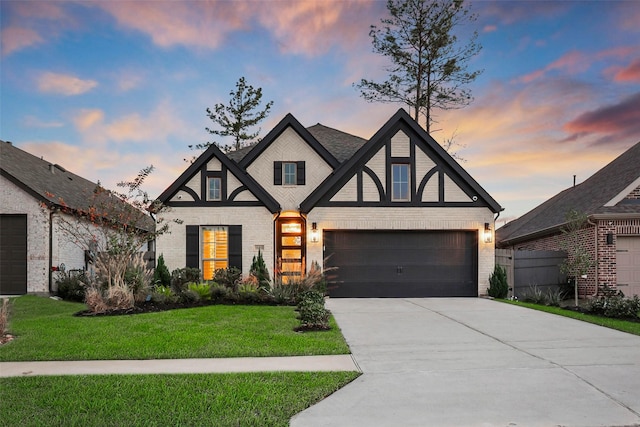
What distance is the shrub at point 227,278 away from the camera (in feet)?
48.5

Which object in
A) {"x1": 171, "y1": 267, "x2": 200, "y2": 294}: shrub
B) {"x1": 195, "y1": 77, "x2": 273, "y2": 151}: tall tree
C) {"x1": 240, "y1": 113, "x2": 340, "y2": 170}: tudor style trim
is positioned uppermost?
{"x1": 195, "y1": 77, "x2": 273, "y2": 151}: tall tree

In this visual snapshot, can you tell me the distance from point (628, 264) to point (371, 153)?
927cm

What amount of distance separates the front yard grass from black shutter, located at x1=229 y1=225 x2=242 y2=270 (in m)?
10.2

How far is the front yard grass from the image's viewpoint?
431 centimetres

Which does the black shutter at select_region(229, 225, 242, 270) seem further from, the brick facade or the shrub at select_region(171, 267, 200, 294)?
the brick facade

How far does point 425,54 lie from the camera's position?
23.9 metres

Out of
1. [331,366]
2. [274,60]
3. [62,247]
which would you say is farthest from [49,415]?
[274,60]

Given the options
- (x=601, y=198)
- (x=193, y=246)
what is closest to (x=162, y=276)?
(x=193, y=246)

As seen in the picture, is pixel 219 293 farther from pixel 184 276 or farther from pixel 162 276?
pixel 162 276

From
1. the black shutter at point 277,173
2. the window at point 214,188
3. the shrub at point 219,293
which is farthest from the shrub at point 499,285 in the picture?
the window at point 214,188

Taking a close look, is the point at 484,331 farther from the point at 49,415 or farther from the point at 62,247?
the point at 62,247

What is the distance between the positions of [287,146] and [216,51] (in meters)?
4.11

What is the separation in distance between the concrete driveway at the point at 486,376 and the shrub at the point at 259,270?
566 centimetres

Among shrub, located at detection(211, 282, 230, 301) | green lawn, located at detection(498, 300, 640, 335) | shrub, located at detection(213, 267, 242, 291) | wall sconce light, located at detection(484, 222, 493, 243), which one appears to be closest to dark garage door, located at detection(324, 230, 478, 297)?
wall sconce light, located at detection(484, 222, 493, 243)
